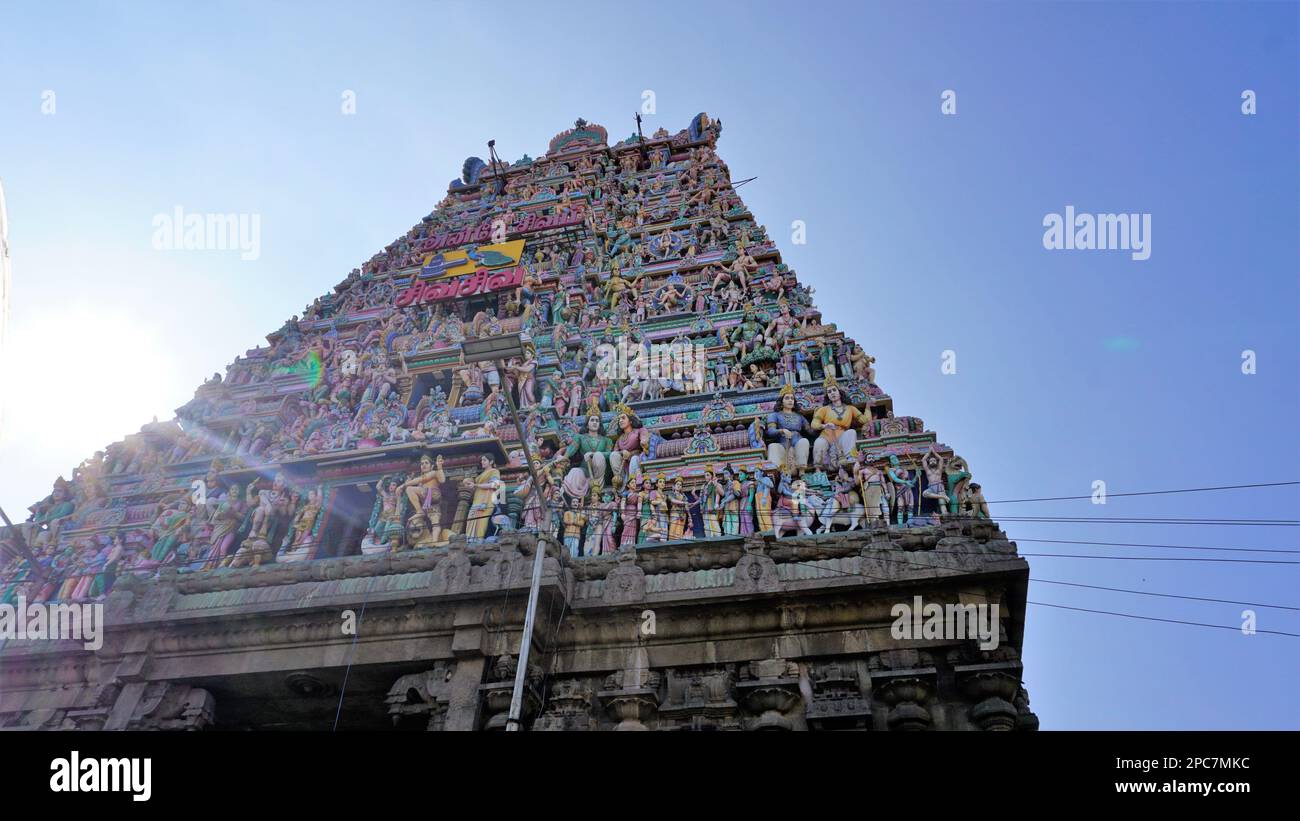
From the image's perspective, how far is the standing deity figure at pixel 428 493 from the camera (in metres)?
20.3

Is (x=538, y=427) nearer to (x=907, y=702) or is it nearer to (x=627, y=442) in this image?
(x=627, y=442)

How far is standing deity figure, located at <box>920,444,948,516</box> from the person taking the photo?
1752 cm

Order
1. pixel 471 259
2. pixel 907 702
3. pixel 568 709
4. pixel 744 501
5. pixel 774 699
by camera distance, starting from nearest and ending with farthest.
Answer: pixel 907 702, pixel 774 699, pixel 568 709, pixel 744 501, pixel 471 259

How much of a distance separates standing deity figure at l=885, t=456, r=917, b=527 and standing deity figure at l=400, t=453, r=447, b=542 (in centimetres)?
961

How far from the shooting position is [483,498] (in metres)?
20.6

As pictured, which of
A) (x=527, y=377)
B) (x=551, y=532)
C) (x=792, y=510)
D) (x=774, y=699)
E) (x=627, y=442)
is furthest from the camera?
(x=527, y=377)

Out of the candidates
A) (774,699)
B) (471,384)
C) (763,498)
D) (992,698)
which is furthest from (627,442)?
(992,698)

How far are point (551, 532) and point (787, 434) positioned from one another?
5.50 m

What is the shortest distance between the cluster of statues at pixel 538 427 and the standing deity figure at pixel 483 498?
49 mm

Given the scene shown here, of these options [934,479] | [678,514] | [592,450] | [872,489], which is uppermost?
[592,450]

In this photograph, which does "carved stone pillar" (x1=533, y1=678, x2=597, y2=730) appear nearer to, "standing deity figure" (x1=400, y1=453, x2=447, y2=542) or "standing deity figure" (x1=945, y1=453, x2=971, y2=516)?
"standing deity figure" (x1=400, y1=453, x2=447, y2=542)

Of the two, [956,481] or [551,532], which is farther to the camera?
[551,532]

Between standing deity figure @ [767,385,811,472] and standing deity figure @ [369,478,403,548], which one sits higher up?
standing deity figure @ [767,385,811,472]

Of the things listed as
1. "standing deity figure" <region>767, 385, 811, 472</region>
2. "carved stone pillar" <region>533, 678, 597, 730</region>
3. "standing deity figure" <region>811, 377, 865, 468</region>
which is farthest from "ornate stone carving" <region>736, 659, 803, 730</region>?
"standing deity figure" <region>811, 377, 865, 468</region>
